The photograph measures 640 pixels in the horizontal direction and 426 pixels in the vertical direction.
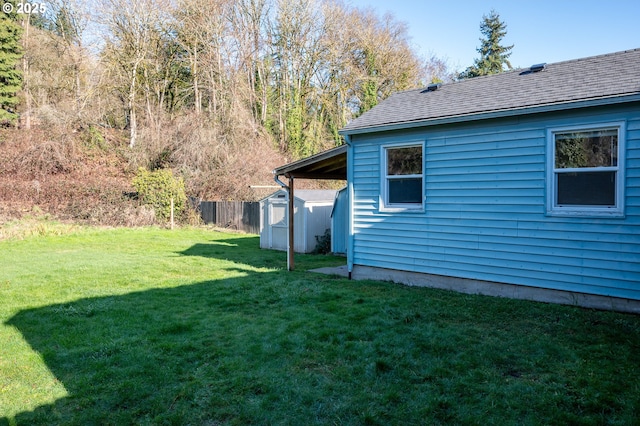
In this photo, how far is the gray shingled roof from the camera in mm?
6258

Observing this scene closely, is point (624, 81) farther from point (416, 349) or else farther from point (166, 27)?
point (166, 27)

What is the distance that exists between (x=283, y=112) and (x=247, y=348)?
933 inches

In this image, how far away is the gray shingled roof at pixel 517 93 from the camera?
20.5 feet

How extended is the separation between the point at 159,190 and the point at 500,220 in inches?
614

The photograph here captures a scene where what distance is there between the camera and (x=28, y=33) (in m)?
26.8

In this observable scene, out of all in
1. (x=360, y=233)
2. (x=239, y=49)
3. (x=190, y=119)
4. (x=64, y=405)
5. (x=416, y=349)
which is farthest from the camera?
(x=239, y=49)

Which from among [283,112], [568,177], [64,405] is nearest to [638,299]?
[568,177]

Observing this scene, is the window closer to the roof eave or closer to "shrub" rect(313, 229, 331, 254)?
the roof eave

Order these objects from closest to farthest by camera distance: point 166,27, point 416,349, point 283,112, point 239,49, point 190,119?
point 416,349
point 190,119
point 166,27
point 239,49
point 283,112

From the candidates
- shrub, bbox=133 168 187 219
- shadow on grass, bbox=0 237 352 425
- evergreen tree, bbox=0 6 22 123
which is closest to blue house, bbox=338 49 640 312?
shadow on grass, bbox=0 237 352 425

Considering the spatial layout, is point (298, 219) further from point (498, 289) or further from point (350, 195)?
point (498, 289)

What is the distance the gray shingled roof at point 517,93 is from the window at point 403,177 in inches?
20.4

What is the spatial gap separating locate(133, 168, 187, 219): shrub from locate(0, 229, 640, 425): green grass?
1156 centimetres
